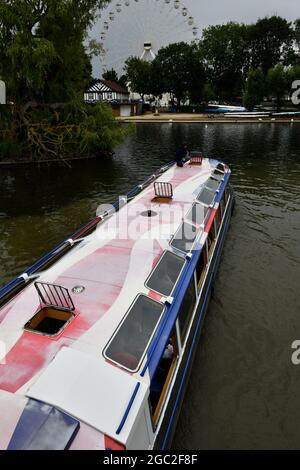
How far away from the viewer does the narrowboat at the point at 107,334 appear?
498 cm

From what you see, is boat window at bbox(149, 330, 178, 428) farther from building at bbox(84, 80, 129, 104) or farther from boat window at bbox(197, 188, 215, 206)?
building at bbox(84, 80, 129, 104)

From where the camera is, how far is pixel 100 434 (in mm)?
4871

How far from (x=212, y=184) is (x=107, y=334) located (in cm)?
1102

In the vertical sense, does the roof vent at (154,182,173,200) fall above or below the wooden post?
below

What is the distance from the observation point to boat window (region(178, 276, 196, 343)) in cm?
823

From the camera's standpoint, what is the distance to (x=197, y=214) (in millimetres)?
12609

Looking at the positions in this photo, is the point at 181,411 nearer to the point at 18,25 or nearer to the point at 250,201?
the point at 250,201

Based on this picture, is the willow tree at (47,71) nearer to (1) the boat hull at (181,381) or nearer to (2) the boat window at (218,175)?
(2) the boat window at (218,175)

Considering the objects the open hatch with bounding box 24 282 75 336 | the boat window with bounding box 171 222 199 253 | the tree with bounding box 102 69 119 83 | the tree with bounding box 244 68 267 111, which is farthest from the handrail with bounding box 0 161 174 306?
the tree with bounding box 102 69 119 83

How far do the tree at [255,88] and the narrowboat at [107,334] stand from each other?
79277mm

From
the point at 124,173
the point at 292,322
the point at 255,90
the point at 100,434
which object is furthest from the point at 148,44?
the point at 100,434

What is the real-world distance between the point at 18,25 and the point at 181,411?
3028cm

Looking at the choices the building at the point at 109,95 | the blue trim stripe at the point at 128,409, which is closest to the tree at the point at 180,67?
the building at the point at 109,95

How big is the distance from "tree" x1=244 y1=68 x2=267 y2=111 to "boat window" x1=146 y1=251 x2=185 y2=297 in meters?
82.3
